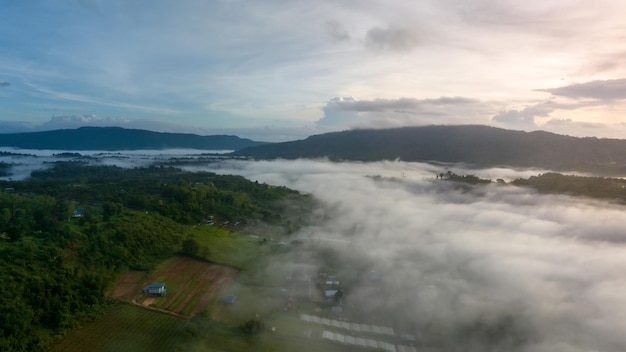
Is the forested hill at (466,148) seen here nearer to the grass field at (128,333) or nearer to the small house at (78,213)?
the grass field at (128,333)

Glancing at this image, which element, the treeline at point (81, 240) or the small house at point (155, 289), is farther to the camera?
the small house at point (155, 289)

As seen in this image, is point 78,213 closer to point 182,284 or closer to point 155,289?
point 182,284

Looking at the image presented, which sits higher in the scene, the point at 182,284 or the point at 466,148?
the point at 466,148

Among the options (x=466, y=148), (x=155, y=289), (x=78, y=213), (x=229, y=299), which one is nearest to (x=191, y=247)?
(x=155, y=289)

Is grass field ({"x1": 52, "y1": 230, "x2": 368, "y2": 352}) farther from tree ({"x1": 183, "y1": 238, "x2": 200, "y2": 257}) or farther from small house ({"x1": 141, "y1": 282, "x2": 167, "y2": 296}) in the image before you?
tree ({"x1": 183, "y1": 238, "x2": 200, "y2": 257})

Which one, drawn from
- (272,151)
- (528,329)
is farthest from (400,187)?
(272,151)

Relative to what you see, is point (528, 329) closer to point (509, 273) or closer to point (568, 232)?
point (509, 273)

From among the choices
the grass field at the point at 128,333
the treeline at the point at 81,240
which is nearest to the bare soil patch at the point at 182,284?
the treeline at the point at 81,240

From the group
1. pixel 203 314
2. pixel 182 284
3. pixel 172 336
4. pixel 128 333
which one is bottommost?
pixel 172 336
